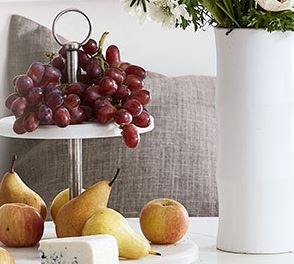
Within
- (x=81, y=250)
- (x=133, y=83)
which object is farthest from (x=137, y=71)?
(x=81, y=250)

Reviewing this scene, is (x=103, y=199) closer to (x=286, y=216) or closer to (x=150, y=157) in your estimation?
(x=286, y=216)

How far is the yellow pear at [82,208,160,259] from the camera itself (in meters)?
1.41

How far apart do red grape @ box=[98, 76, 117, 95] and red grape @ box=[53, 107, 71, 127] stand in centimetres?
7

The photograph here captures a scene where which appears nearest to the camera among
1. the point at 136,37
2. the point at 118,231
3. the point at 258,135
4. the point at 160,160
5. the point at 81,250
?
the point at 81,250

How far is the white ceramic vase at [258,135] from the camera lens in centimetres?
151

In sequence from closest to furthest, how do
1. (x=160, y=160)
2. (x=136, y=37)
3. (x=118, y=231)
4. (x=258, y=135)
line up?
(x=118, y=231) → (x=258, y=135) → (x=160, y=160) → (x=136, y=37)

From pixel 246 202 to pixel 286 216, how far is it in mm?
65

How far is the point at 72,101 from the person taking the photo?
147 cm

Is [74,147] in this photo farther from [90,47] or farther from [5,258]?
[5,258]

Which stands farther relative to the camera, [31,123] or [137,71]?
[137,71]

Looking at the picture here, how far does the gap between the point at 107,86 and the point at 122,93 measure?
4 cm

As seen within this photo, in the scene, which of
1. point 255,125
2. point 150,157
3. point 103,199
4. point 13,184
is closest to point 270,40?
point 255,125

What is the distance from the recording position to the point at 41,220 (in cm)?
150

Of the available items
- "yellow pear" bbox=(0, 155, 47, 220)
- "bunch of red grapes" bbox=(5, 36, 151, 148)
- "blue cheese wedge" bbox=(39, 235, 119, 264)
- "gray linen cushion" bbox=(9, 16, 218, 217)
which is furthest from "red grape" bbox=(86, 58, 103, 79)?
"gray linen cushion" bbox=(9, 16, 218, 217)
